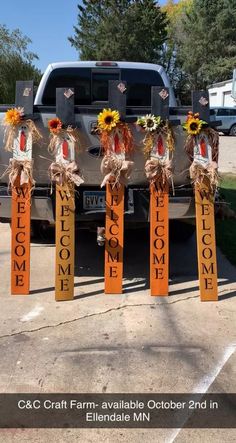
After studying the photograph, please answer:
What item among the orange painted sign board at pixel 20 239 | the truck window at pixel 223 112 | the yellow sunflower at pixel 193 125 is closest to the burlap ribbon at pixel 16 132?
the orange painted sign board at pixel 20 239

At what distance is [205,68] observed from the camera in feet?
181

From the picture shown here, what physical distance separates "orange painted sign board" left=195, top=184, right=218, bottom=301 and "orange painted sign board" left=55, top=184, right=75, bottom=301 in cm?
110

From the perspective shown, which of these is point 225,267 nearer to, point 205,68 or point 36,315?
point 36,315

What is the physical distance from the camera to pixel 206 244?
14.3 ft

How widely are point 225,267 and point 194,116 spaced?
188 cm

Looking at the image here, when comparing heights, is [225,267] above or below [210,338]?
above

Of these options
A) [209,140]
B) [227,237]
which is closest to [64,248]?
[209,140]

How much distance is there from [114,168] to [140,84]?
264cm

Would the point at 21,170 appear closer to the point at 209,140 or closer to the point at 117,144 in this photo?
the point at 117,144

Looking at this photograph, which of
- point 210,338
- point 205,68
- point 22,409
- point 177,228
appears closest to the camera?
point 22,409

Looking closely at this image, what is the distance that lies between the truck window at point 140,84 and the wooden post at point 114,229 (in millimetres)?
2320

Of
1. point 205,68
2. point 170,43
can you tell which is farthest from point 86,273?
point 170,43

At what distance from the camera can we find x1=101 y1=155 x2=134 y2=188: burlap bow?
4.14 metres

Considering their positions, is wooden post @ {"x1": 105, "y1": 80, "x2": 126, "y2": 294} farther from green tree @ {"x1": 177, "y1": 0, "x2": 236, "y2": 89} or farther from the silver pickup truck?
green tree @ {"x1": 177, "y1": 0, "x2": 236, "y2": 89}
